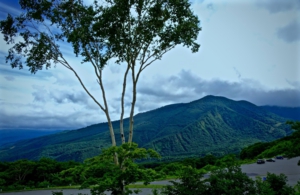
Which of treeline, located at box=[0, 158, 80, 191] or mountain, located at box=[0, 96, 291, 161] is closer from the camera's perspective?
treeline, located at box=[0, 158, 80, 191]

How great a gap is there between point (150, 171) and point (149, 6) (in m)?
5.51

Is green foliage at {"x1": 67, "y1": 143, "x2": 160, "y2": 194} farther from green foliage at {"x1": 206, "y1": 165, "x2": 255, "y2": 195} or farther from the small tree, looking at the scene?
green foliage at {"x1": 206, "y1": 165, "x2": 255, "y2": 195}

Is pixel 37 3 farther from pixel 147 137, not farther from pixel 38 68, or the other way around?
pixel 147 137

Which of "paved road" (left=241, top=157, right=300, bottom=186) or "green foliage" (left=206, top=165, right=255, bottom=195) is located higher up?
"green foliage" (left=206, top=165, right=255, bottom=195)

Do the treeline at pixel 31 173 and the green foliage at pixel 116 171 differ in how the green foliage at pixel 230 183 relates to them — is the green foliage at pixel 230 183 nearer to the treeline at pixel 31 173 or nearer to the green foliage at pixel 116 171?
the green foliage at pixel 116 171

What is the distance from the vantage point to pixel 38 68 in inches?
388

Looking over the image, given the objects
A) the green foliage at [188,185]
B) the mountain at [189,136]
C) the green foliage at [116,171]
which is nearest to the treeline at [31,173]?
the green foliage at [116,171]

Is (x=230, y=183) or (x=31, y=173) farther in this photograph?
(x=31, y=173)

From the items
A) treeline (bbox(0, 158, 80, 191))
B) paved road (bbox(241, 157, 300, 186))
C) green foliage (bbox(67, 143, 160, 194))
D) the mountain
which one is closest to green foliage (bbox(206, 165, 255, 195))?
green foliage (bbox(67, 143, 160, 194))

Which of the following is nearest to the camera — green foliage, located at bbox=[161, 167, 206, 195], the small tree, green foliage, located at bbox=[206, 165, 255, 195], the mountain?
green foliage, located at bbox=[206, 165, 255, 195]

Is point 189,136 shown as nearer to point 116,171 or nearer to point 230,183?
point 230,183

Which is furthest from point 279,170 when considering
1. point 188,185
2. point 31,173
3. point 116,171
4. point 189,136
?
point 189,136

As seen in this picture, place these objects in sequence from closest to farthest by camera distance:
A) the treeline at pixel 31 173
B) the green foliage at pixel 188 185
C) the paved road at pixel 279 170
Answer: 1. the green foliage at pixel 188 185
2. the paved road at pixel 279 170
3. the treeline at pixel 31 173

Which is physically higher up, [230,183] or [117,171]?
[117,171]
